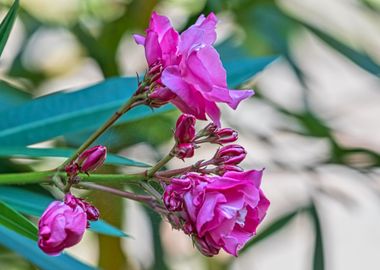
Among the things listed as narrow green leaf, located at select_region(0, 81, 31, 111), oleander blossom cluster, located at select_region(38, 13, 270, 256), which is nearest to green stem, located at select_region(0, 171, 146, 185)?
oleander blossom cluster, located at select_region(38, 13, 270, 256)

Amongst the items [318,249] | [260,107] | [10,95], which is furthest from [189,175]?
[260,107]

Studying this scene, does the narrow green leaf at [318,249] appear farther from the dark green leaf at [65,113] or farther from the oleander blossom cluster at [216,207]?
the oleander blossom cluster at [216,207]

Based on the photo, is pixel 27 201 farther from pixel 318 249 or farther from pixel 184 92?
pixel 318 249

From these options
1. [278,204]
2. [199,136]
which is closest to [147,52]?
[199,136]

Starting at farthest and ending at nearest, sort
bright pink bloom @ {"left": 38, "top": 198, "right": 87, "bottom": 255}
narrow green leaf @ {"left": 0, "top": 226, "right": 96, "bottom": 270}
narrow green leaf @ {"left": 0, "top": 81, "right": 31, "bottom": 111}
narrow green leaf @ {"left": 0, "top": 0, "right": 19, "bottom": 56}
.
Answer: narrow green leaf @ {"left": 0, "top": 81, "right": 31, "bottom": 111} → narrow green leaf @ {"left": 0, "top": 226, "right": 96, "bottom": 270} → narrow green leaf @ {"left": 0, "top": 0, "right": 19, "bottom": 56} → bright pink bloom @ {"left": 38, "top": 198, "right": 87, "bottom": 255}

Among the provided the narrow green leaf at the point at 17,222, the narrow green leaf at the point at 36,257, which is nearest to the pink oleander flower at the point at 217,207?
the narrow green leaf at the point at 17,222

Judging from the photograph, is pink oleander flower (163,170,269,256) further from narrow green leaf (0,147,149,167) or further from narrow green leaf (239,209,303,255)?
narrow green leaf (239,209,303,255)
